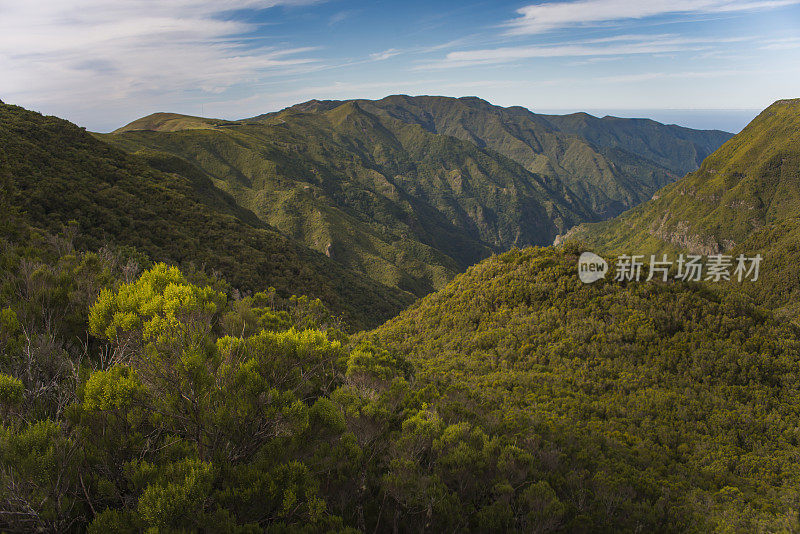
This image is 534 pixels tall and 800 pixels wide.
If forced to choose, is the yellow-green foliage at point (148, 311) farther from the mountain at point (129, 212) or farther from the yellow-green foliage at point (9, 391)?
the mountain at point (129, 212)

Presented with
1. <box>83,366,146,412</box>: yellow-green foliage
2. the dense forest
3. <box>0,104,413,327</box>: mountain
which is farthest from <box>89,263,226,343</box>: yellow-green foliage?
<box>0,104,413,327</box>: mountain

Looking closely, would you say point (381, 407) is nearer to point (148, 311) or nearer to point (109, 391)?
point (148, 311)

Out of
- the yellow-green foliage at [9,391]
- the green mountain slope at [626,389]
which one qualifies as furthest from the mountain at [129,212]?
the yellow-green foliage at [9,391]

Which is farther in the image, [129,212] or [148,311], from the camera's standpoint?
[129,212]

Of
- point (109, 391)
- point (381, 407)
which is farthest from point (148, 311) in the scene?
point (381, 407)

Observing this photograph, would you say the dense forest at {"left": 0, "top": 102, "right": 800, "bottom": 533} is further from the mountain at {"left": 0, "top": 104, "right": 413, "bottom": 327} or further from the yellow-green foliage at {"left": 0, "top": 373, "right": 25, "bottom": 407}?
the mountain at {"left": 0, "top": 104, "right": 413, "bottom": 327}

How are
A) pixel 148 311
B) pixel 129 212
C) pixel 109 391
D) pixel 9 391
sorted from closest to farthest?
pixel 9 391 → pixel 109 391 → pixel 148 311 → pixel 129 212
